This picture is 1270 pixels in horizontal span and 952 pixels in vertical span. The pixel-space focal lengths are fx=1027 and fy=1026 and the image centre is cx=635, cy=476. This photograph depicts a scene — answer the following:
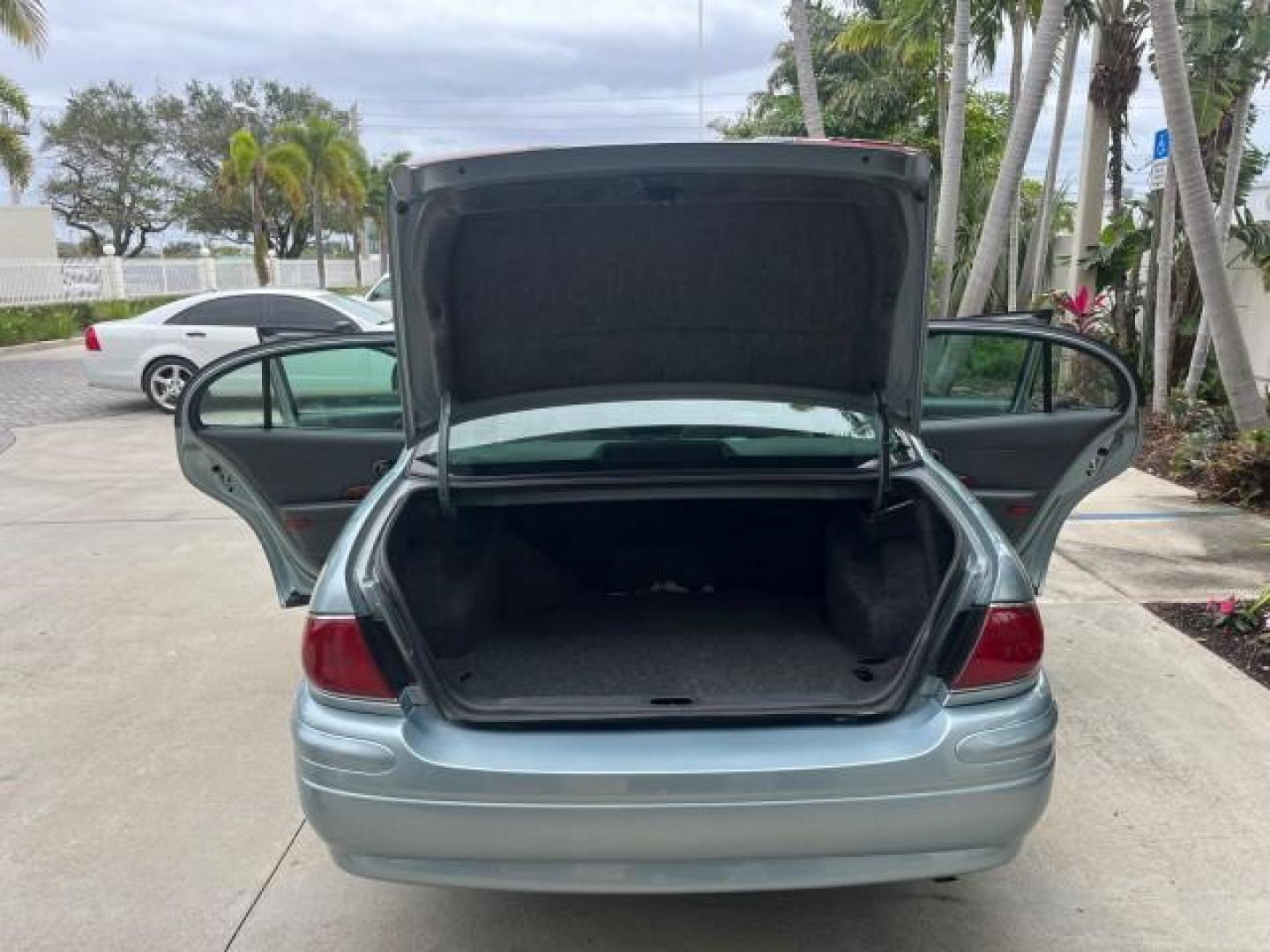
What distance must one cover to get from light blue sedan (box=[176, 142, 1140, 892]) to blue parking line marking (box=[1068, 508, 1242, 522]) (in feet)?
8.66

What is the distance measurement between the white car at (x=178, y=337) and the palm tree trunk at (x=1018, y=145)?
639 centimetres

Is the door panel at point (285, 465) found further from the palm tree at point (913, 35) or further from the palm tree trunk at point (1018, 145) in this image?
the palm tree at point (913, 35)

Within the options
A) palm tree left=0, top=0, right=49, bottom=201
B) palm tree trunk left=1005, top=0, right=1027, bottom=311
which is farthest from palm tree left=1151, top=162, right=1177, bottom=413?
palm tree left=0, top=0, right=49, bottom=201

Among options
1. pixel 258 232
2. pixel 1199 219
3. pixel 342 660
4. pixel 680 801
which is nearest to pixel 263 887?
pixel 342 660

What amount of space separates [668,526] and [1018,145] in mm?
6237

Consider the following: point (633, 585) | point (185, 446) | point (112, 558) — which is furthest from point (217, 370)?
point (112, 558)

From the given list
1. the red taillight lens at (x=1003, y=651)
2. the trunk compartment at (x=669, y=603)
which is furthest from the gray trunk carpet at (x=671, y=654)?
the red taillight lens at (x=1003, y=651)

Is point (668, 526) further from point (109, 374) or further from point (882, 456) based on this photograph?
point (109, 374)

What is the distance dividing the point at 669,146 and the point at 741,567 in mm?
1831

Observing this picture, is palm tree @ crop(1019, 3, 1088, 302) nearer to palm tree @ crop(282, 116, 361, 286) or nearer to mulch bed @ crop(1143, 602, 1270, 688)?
mulch bed @ crop(1143, 602, 1270, 688)

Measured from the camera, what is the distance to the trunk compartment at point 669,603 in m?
2.48

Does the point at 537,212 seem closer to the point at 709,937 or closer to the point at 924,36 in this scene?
the point at 709,937

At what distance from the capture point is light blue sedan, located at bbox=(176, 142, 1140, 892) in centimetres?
212

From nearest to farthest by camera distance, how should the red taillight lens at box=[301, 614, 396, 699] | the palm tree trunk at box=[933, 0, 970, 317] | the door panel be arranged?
1. the red taillight lens at box=[301, 614, 396, 699]
2. the door panel
3. the palm tree trunk at box=[933, 0, 970, 317]
